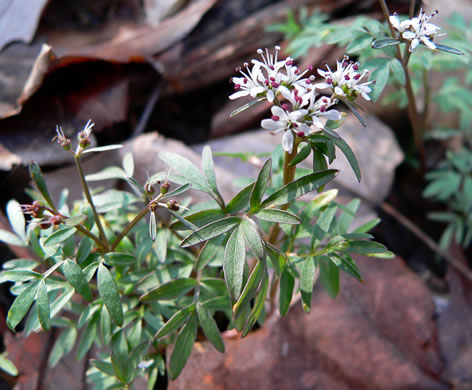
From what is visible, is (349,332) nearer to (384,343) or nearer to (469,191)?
(384,343)

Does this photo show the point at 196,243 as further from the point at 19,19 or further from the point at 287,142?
the point at 19,19

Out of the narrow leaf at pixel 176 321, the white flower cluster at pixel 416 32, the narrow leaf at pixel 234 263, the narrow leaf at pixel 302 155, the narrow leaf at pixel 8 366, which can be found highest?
the white flower cluster at pixel 416 32

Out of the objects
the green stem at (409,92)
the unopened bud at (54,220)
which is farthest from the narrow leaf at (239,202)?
the green stem at (409,92)

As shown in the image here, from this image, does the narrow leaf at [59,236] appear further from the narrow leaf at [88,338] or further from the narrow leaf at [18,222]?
the narrow leaf at [18,222]

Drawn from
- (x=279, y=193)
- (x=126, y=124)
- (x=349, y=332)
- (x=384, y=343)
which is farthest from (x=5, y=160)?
(x=384, y=343)

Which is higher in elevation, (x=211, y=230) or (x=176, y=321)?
(x=211, y=230)

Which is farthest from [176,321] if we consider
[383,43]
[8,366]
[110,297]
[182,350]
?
[383,43]

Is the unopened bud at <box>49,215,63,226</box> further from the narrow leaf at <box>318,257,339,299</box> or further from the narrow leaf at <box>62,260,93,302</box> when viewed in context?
the narrow leaf at <box>318,257,339,299</box>
